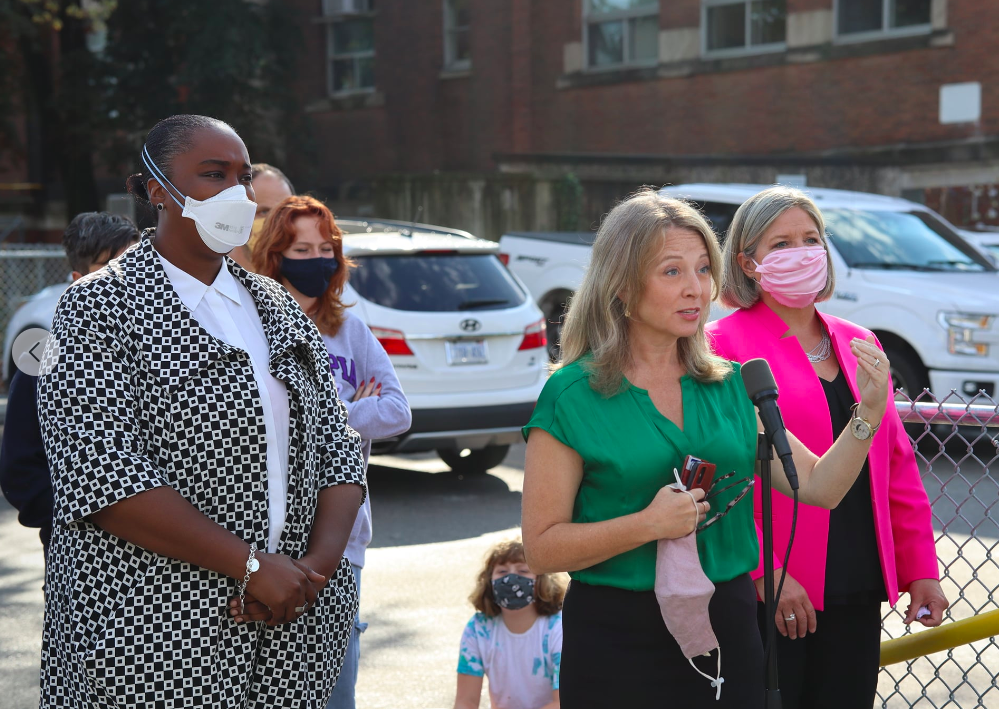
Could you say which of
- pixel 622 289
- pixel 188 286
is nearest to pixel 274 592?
pixel 188 286

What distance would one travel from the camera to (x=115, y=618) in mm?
2287

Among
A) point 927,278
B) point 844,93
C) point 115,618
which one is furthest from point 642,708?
point 844,93

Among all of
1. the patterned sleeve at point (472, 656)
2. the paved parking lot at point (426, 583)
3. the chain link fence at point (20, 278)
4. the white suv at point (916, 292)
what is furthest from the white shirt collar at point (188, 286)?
the chain link fence at point (20, 278)

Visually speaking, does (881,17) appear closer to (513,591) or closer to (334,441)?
(513,591)

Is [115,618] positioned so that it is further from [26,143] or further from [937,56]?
[26,143]

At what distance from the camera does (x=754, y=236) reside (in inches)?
135

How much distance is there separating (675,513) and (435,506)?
224 inches

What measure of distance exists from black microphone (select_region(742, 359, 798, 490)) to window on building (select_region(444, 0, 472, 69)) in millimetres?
20870

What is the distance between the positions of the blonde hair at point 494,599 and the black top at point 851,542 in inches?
47.1

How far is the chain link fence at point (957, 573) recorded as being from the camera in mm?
3812

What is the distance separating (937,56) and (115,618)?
56.2 ft

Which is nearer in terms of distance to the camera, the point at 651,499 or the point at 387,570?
the point at 651,499

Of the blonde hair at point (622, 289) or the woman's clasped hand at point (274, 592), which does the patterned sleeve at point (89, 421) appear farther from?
the blonde hair at point (622, 289)

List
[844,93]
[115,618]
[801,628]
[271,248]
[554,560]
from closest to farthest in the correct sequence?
1. [115,618]
2. [554,560]
3. [801,628]
4. [271,248]
5. [844,93]
